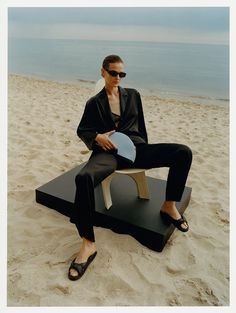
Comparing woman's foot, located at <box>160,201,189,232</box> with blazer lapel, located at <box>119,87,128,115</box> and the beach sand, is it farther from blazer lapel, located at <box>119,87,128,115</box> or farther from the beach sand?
blazer lapel, located at <box>119,87,128,115</box>

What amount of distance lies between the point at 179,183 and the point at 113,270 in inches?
32.5

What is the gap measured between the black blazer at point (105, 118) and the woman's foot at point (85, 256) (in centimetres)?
79

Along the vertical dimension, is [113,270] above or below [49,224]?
below

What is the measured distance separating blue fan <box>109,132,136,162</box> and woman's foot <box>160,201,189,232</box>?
1.58ft

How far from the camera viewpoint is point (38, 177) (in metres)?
3.52

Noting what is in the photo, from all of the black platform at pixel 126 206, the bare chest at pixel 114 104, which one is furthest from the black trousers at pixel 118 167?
the bare chest at pixel 114 104

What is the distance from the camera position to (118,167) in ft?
8.48

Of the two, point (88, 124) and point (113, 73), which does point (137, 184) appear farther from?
point (113, 73)

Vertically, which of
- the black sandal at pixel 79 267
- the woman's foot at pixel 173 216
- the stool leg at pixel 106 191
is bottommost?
the black sandal at pixel 79 267

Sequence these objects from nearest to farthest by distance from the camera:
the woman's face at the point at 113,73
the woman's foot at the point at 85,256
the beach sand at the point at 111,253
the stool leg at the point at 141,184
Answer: the beach sand at the point at 111,253
the woman's foot at the point at 85,256
the woman's face at the point at 113,73
the stool leg at the point at 141,184

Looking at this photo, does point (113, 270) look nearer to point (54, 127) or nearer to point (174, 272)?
point (174, 272)

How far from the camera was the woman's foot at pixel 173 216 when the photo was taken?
2.54 meters

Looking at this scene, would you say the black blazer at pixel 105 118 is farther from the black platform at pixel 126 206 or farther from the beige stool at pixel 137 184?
the black platform at pixel 126 206
